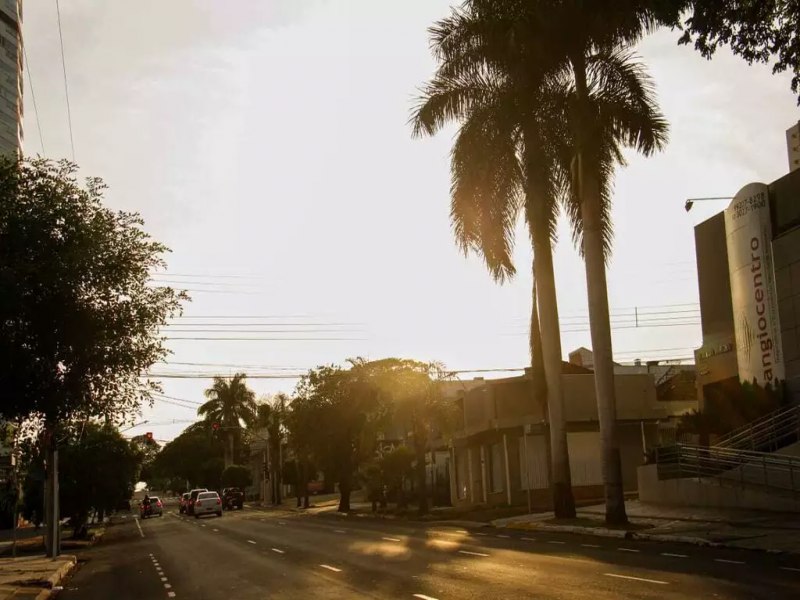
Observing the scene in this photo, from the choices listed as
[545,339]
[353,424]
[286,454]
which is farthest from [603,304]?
[286,454]

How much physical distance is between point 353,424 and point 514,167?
2899cm

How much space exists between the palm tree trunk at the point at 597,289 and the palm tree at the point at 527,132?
0.13 m

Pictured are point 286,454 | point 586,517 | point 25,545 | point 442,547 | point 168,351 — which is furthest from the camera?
point 286,454

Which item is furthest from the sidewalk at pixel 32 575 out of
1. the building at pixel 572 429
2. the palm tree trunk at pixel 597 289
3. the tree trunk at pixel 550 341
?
the building at pixel 572 429

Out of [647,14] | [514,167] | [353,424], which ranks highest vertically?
[647,14]

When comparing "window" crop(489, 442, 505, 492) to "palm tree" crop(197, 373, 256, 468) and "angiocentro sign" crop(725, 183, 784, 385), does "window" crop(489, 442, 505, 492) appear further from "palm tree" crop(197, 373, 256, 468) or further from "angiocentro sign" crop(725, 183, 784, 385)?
"palm tree" crop(197, 373, 256, 468)

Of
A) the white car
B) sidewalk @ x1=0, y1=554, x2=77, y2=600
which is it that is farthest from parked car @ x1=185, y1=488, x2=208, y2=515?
sidewalk @ x1=0, y1=554, x2=77, y2=600

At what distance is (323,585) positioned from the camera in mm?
15781

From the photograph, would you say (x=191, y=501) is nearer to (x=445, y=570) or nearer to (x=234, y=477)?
(x=234, y=477)

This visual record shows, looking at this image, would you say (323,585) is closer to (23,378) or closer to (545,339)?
(23,378)

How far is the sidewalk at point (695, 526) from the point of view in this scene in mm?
18375

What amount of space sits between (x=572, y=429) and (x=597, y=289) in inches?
598

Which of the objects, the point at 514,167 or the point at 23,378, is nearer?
the point at 23,378

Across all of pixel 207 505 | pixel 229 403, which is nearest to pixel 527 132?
pixel 207 505
